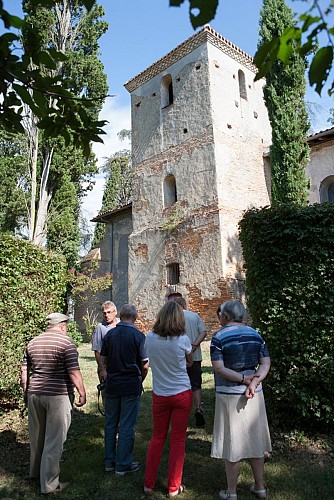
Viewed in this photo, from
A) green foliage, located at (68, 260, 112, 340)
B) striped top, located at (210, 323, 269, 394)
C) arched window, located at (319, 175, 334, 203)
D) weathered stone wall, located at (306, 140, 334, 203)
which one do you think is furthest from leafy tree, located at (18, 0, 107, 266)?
striped top, located at (210, 323, 269, 394)

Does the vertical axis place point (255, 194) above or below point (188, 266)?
above

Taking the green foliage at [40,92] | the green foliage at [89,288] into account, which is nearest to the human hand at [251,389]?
the green foliage at [40,92]

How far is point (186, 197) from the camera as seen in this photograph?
16781 millimetres

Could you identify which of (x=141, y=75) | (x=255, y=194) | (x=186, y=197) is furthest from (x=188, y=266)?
(x=141, y=75)

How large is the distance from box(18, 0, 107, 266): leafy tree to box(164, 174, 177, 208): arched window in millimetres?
4805

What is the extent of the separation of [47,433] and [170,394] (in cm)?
138

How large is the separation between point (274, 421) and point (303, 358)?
3.25 feet

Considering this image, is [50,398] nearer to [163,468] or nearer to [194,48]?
[163,468]

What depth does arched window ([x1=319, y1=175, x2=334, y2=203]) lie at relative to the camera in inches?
618

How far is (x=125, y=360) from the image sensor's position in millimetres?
4434

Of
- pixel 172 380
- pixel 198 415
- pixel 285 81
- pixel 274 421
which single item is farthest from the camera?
pixel 285 81

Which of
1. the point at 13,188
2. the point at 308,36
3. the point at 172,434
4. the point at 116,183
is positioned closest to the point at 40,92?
the point at 308,36

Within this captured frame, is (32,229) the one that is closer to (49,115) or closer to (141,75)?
(141,75)

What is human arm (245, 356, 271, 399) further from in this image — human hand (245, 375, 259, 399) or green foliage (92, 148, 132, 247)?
green foliage (92, 148, 132, 247)
